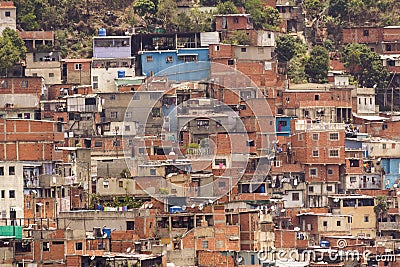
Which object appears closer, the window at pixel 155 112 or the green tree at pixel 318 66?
the window at pixel 155 112

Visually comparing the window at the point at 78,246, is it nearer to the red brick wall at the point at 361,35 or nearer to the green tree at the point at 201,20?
the green tree at the point at 201,20

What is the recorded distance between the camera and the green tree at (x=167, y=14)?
227ft

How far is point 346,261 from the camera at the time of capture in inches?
2116

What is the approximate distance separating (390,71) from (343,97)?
3822mm

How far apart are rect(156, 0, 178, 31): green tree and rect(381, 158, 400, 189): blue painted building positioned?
9.96 meters

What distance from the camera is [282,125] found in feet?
210

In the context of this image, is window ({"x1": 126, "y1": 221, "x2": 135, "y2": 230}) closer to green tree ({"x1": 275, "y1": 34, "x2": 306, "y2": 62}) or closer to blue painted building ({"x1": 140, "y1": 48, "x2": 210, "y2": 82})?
blue painted building ({"x1": 140, "y1": 48, "x2": 210, "y2": 82})

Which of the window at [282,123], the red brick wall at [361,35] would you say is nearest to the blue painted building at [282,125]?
the window at [282,123]

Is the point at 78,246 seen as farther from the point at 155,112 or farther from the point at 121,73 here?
the point at 121,73

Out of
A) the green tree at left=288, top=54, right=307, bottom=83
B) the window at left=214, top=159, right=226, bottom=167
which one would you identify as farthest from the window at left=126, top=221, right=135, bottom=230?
the green tree at left=288, top=54, right=307, bottom=83

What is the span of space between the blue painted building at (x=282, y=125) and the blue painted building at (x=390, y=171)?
324 centimetres

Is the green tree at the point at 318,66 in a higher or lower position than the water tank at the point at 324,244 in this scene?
higher

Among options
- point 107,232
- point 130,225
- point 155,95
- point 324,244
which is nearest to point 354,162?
point 324,244

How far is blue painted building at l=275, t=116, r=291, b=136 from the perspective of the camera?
63.6 meters
